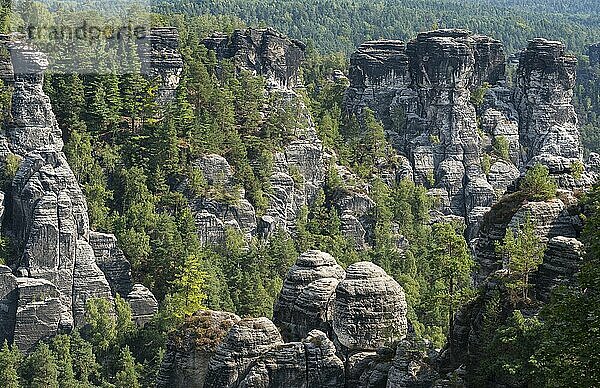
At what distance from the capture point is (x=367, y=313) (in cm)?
3534

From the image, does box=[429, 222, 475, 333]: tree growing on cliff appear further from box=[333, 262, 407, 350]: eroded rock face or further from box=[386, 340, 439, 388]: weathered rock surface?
box=[386, 340, 439, 388]: weathered rock surface

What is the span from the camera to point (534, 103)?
85875 millimetres

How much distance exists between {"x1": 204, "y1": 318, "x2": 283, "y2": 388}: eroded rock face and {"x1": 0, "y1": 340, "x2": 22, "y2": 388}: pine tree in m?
15.0

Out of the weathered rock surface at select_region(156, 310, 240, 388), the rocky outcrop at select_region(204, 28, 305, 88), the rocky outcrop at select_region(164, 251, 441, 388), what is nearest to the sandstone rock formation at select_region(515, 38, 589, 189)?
the rocky outcrop at select_region(204, 28, 305, 88)

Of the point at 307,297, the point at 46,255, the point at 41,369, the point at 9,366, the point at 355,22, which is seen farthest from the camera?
the point at 355,22

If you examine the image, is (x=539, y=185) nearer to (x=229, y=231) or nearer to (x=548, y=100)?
(x=229, y=231)

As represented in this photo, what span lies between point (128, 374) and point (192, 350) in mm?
10895

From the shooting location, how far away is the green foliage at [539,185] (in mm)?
33250

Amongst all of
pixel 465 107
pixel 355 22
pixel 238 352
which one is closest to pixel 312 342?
pixel 238 352

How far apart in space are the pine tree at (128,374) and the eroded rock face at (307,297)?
33.5 ft

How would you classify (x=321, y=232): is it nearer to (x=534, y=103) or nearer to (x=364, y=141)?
(x=364, y=141)

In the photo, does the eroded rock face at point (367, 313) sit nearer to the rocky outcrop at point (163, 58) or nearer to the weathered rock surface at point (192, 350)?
the weathered rock surface at point (192, 350)

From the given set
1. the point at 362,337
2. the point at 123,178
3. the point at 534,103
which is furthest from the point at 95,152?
the point at 534,103

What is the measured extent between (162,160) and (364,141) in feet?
71.7
